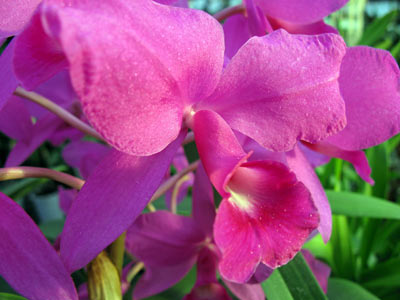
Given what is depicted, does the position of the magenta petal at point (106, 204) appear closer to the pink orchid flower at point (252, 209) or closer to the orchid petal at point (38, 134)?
the pink orchid flower at point (252, 209)

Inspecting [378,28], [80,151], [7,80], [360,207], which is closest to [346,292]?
[360,207]

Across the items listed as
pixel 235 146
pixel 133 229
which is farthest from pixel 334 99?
pixel 133 229

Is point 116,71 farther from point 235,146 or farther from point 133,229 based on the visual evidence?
point 133,229

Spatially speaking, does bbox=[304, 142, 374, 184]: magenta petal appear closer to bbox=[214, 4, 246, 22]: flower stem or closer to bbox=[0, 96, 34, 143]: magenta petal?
bbox=[214, 4, 246, 22]: flower stem

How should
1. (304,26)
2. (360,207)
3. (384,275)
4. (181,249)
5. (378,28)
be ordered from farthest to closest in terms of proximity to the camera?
(378,28), (384,275), (360,207), (181,249), (304,26)

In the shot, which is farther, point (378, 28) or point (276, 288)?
point (378, 28)

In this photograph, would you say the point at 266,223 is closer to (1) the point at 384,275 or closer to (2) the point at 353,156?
(2) the point at 353,156

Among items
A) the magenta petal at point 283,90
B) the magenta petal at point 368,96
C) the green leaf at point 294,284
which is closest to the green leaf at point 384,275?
the green leaf at point 294,284
